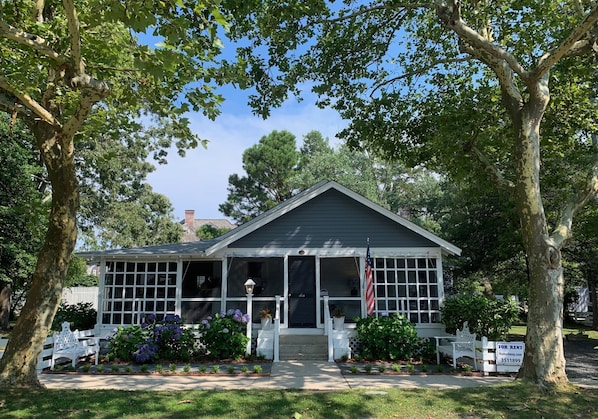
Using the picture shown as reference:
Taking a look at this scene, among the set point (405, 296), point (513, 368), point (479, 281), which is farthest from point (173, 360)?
point (479, 281)

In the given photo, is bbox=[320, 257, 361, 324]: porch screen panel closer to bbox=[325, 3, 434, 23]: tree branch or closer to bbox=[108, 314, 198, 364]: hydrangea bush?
bbox=[108, 314, 198, 364]: hydrangea bush

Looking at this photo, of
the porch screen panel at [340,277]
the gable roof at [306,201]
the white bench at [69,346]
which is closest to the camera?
the white bench at [69,346]

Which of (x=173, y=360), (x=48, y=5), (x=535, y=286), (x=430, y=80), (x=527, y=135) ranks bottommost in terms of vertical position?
(x=173, y=360)

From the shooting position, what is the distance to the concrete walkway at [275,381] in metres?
7.71

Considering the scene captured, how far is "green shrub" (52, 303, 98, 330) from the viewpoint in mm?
12977

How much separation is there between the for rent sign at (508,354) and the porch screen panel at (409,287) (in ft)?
10.6

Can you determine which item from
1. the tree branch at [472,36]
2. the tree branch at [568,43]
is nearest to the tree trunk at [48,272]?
the tree branch at [472,36]

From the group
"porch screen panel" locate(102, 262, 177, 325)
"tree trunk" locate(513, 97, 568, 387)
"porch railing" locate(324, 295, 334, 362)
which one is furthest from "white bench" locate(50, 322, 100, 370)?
"tree trunk" locate(513, 97, 568, 387)

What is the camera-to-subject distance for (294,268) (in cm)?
1287

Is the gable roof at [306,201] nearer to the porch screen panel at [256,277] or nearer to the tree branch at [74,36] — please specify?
the porch screen panel at [256,277]

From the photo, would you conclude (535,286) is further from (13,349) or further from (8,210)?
(8,210)

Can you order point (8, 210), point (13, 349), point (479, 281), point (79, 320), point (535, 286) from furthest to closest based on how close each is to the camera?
point (479, 281) < point (8, 210) < point (79, 320) < point (535, 286) < point (13, 349)

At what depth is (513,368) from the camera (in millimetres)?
9250

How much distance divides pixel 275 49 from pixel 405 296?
307 inches
